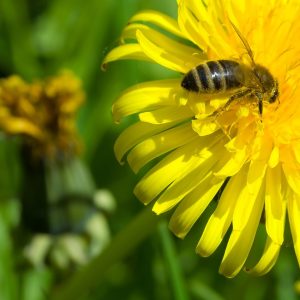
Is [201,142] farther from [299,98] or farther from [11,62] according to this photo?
[11,62]

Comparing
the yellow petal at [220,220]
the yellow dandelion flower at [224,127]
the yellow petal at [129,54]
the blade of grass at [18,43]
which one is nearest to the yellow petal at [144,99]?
the yellow dandelion flower at [224,127]

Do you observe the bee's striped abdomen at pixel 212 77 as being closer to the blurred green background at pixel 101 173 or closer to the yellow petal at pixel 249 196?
the yellow petal at pixel 249 196

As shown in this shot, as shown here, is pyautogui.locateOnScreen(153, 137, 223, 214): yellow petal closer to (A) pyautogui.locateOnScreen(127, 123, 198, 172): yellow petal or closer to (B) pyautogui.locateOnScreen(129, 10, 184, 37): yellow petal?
(A) pyautogui.locateOnScreen(127, 123, 198, 172): yellow petal

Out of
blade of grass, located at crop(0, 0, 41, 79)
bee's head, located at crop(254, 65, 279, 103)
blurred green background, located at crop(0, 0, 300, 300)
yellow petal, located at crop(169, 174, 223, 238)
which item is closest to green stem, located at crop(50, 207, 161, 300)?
blurred green background, located at crop(0, 0, 300, 300)

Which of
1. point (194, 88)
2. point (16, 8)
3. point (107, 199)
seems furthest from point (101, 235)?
point (16, 8)

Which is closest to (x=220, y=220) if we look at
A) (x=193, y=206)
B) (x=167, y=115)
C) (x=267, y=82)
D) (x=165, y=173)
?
(x=193, y=206)

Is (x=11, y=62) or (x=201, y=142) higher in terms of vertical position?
(x=201, y=142)
